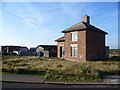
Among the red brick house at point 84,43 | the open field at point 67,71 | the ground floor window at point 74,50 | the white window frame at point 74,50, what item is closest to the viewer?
the open field at point 67,71

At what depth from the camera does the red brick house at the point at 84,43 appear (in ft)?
65.9

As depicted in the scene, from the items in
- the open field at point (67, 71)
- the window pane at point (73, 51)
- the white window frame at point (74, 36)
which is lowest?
the open field at point (67, 71)

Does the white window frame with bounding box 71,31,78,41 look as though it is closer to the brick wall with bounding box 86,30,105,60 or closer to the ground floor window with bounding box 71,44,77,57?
the ground floor window with bounding box 71,44,77,57

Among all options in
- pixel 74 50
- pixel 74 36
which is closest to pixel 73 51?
pixel 74 50

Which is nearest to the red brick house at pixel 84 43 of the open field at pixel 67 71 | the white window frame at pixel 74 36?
the white window frame at pixel 74 36

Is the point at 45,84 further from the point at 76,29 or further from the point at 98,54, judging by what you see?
the point at 98,54

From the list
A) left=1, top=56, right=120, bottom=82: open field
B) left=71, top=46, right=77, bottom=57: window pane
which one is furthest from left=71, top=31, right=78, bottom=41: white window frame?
left=1, top=56, right=120, bottom=82: open field

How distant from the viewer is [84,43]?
65.7ft

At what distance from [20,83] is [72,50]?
14.9 m

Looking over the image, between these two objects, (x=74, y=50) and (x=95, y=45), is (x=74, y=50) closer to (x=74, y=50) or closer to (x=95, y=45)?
(x=74, y=50)

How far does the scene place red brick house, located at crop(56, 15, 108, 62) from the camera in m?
20.1

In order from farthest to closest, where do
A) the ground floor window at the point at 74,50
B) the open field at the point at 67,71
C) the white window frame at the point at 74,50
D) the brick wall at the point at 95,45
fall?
1. the ground floor window at the point at 74,50
2. the white window frame at the point at 74,50
3. the brick wall at the point at 95,45
4. the open field at the point at 67,71

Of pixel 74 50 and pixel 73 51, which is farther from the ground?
pixel 74 50

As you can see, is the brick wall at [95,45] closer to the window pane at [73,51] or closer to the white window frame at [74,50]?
the white window frame at [74,50]
